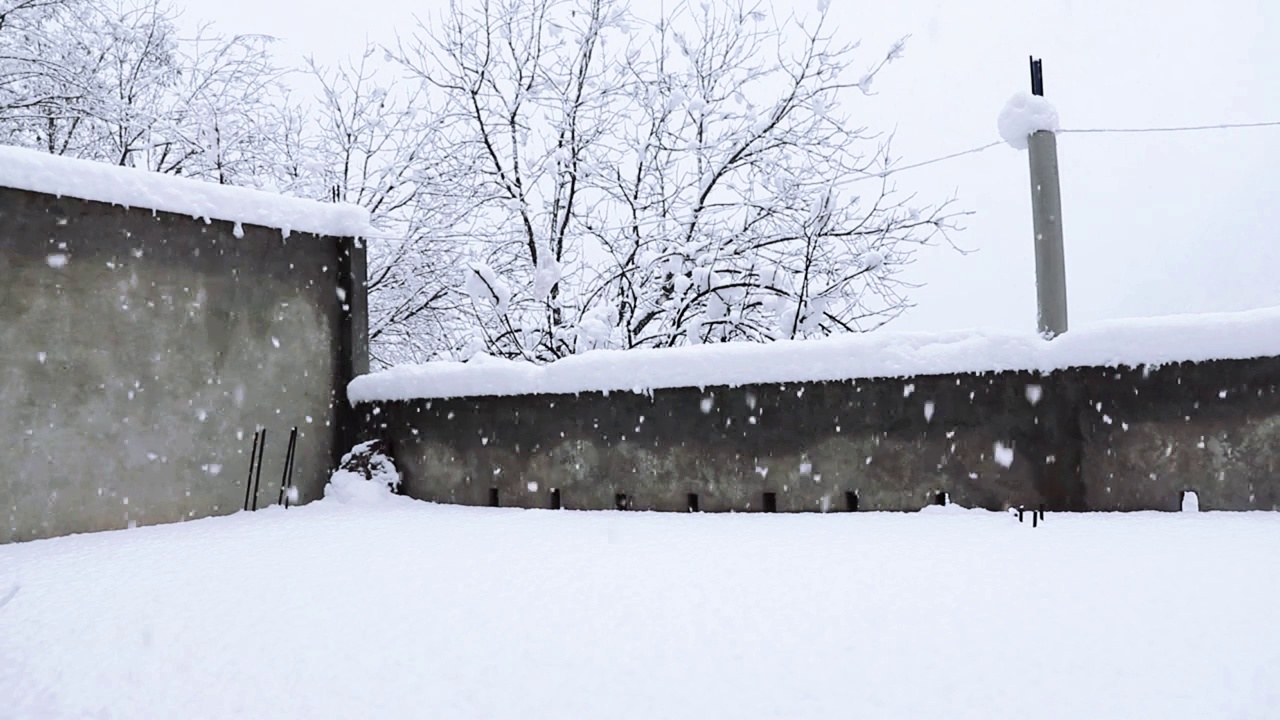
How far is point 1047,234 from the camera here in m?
7.83

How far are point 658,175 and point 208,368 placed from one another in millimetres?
7450

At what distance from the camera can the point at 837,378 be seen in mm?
7684

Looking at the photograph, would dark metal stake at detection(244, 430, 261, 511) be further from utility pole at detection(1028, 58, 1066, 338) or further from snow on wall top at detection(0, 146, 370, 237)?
utility pole at detection(1028, 58, 1066, 338)

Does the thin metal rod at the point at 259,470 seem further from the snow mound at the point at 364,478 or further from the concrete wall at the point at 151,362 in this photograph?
the snow mound at the point at 364,478

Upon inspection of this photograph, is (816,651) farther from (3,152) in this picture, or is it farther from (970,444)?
(3,152)

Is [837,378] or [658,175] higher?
[658,175]

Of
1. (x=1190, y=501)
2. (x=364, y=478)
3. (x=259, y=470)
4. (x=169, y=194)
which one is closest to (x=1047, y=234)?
(x=1190, y=501)

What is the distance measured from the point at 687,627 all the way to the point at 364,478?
21.1 feet

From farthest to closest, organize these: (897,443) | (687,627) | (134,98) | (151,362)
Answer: (134,98)
(151,362)
(897,443)
(687,627)

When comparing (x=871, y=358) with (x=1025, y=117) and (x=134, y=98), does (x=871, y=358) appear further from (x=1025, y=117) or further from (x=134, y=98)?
(x=134, y=98)

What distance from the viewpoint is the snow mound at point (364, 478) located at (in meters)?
9.68

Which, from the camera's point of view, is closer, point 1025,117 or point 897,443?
point 897,443

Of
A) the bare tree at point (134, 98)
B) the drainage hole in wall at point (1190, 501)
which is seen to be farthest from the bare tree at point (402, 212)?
the drainage hole in wall at point (1190, 501)

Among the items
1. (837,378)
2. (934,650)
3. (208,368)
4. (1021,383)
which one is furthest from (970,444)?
(208,368)
